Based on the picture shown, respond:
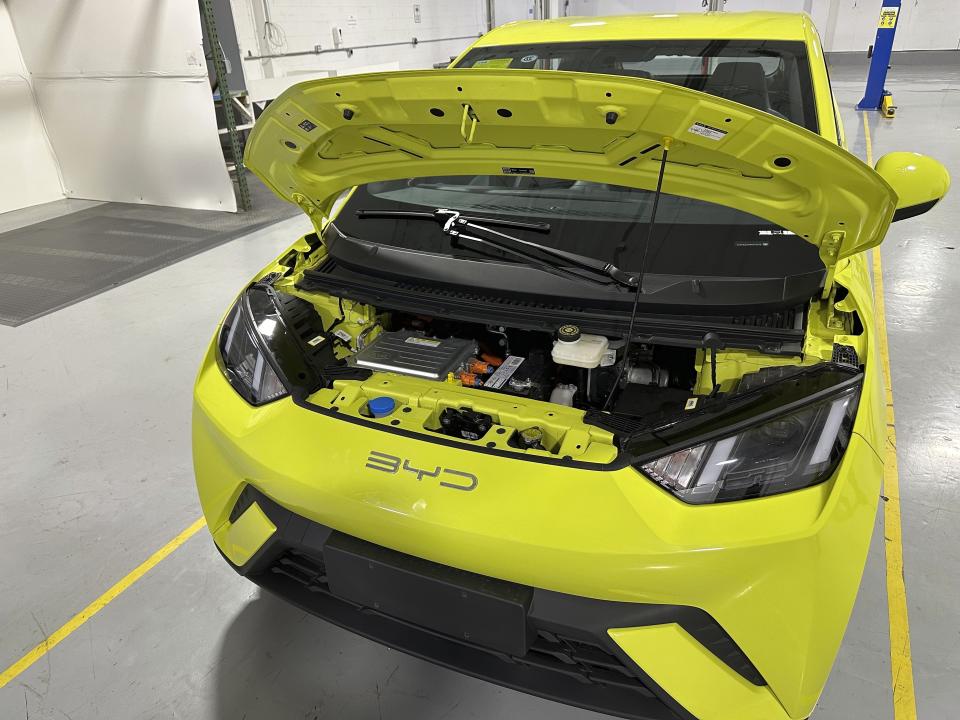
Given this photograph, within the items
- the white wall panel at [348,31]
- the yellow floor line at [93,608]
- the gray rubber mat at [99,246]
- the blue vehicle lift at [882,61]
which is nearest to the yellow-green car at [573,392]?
the yellow floor line at [93,608]

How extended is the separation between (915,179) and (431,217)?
47.4 inches

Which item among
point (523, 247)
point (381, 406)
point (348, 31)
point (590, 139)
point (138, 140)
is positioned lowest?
point (138, 140)

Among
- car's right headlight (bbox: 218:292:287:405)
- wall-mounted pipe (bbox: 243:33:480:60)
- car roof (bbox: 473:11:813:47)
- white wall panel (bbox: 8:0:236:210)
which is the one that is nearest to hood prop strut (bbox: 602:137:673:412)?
car's right headlight (bbox: 218:292:287:405)

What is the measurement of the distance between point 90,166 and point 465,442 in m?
7.53

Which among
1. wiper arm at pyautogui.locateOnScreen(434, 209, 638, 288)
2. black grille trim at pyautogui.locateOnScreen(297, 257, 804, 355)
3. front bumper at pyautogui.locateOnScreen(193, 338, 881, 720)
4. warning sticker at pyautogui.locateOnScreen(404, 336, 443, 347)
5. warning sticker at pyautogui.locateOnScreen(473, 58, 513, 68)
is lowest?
front bumper at pyautogui.locateOnScreen(193, 338, 881, 720)

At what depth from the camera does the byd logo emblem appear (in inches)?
48.3

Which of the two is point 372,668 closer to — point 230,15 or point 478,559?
point 478,559

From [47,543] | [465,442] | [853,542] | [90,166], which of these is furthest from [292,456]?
[90,166]

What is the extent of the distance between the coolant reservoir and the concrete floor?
0.86m

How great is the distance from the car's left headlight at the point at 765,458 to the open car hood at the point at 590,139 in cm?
40

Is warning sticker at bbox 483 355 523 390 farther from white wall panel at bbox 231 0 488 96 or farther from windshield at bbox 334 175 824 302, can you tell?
white wall panel at bbox 231 0 488 96

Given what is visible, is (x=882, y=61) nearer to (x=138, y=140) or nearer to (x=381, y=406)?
(x=138, y=140)

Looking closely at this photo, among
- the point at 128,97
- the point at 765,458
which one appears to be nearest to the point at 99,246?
the point at 128,97

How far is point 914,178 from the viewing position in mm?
1409
